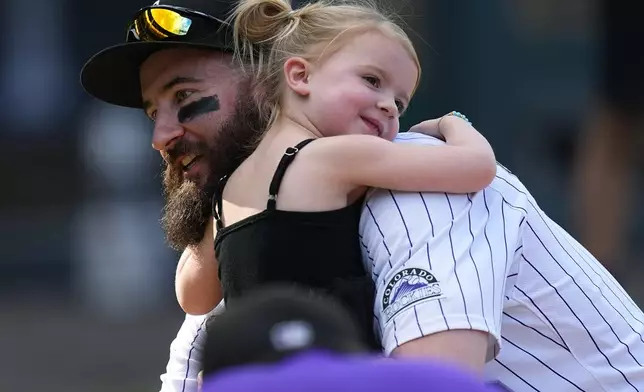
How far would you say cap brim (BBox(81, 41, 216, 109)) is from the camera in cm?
261

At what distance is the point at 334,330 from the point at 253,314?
90 millimetres

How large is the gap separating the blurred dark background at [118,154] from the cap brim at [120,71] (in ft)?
14.2

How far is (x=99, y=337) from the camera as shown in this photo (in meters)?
8.00

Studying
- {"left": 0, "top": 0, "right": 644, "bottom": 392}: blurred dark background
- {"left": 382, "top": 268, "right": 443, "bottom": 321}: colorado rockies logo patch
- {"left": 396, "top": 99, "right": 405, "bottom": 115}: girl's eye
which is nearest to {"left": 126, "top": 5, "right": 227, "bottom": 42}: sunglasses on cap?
{"left": 396, "top": 99, "right": 405, "bottom": 115}: girl's eye

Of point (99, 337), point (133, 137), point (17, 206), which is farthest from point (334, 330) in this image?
point (17, 206)

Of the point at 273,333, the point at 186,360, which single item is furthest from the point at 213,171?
the point at 273,333

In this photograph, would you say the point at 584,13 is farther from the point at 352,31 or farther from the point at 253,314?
the point at 253,314

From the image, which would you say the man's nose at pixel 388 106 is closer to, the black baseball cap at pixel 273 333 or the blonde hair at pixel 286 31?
the blonde hair at pixel 286 31

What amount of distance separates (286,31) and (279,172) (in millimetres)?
390

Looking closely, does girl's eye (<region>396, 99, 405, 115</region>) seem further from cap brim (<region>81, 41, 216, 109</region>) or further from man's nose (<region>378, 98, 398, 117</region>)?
cap brim (<region>81, 41, 216, 109</region>)

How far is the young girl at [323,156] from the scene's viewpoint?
2.05 metres

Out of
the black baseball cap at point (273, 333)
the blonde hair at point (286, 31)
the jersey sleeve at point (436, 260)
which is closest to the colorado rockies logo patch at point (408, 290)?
the jersey sleeve at point (436, 260)

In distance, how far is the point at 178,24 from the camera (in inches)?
101

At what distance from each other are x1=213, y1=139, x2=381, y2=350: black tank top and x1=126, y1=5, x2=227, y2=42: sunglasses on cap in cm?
55
